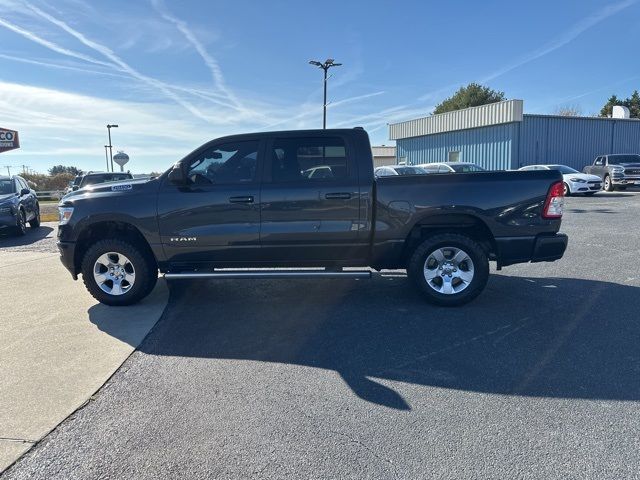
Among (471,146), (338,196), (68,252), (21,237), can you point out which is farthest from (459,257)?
(471,146)

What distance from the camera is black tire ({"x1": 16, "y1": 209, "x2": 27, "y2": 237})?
11675 millimetres

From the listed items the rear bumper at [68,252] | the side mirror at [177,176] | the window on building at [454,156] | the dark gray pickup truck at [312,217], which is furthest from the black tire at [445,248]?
the window on building at [454,156]

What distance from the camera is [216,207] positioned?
5199 millimetres

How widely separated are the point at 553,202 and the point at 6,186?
13284mm

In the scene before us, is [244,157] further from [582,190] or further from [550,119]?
[550,119]

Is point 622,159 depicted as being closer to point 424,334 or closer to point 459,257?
point 459,257

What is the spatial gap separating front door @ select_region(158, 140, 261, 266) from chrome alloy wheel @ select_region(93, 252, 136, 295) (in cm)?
55

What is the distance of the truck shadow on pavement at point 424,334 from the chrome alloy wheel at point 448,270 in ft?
0.86

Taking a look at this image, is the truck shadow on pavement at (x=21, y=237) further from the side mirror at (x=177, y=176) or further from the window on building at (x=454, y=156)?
the window on building at (x=454, y=156)

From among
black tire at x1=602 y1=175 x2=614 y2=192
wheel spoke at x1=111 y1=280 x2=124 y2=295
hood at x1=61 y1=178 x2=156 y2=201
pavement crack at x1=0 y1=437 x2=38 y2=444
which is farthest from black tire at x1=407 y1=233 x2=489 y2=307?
black tire at x1=602 y1=175 x2=614 y2=192

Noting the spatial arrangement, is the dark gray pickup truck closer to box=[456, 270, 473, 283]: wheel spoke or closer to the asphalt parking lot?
box=[456, 270, 473, 283]: wheel spoke

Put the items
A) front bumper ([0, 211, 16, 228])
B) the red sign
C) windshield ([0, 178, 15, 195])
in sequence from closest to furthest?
1. front bumper ([0, 211, 16, 228])
2. windshield ([0, 178, 15, 195])
3. the red sign

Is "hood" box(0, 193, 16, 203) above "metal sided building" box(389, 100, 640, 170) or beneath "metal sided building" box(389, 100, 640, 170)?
beneath

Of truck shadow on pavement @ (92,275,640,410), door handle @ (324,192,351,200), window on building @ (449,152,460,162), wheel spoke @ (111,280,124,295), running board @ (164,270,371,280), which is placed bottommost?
truck shadow on pavement @ (92,275,640,410)
